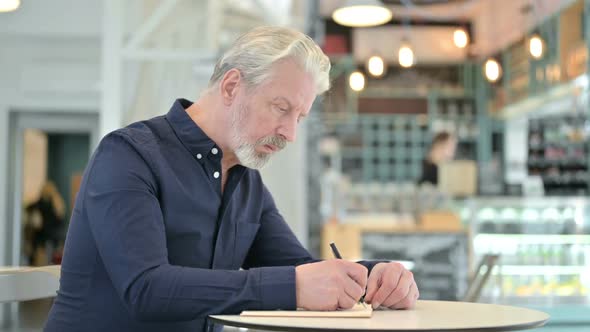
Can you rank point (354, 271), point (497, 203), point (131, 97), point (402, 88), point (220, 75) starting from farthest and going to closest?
point (402, 88) < point (497, 203) < point (131, 97) < point (220, 75) < point (354, 271)

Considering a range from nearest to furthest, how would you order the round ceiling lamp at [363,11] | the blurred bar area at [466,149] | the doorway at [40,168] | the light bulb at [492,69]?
the round ceiling lamp at [363,11]
the blurred bar area at [466,149]
the light bulb at [492,69]
the doorway at [40,168]

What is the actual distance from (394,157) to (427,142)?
0.55 metres

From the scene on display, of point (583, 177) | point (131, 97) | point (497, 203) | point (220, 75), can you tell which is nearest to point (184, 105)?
point (220, 75)

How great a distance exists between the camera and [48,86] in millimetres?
7680

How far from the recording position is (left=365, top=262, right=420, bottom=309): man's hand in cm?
182

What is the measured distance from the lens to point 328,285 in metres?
1.61

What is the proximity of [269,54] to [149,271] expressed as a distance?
1.85 feet

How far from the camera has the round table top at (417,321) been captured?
4.69 ft

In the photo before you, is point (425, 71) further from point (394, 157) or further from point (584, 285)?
point (584, 285)

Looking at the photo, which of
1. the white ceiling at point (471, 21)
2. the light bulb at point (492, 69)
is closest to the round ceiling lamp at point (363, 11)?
the light bulb at point (492, 69)

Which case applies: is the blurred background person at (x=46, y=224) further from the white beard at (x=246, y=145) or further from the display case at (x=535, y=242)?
the white beard at (x=246, y=145)

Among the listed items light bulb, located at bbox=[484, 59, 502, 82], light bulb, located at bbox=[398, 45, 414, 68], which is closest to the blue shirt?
light bulb, located at bbox=[398, 45, 414, 68]

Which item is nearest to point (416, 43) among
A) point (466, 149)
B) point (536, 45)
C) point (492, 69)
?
point (466, 149)

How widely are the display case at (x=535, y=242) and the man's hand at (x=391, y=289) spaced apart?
499 cm
